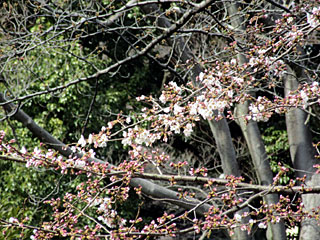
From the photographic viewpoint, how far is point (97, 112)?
650 cm

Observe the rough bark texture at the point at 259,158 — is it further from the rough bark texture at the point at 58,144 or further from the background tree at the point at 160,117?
the rough bark texture at the point at 58,144

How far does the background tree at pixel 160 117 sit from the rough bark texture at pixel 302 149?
1 cm

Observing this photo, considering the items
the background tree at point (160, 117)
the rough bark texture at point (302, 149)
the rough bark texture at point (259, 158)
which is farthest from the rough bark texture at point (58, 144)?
the rough bark texture at point (302, 149)

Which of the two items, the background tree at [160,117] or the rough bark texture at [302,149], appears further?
the rough bark texture at [302,149]

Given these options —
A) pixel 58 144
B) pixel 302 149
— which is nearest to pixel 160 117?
pixel 58 144

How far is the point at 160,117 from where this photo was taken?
223 centimetres

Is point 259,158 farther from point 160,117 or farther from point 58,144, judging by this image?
point 160,117

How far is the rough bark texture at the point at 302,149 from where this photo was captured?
4.90 m

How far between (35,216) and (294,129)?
3768 millimetres

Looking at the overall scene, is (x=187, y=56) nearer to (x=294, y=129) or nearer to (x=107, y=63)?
(x=294, y=129)

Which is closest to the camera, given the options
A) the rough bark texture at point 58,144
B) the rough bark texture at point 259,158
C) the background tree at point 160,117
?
the background tree at point 160,117

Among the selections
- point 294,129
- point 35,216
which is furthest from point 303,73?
point 35,216

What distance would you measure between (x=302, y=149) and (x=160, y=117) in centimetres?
327

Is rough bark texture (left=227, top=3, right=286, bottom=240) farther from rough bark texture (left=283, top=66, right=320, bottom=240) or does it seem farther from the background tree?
rough bark texture (left=283, top=66, right=320, bottom=240)
